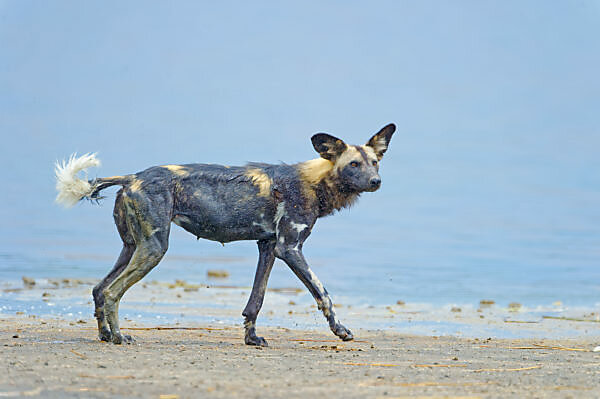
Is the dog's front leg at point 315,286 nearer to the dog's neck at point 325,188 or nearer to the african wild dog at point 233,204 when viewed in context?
the african wild dog at point 233,204

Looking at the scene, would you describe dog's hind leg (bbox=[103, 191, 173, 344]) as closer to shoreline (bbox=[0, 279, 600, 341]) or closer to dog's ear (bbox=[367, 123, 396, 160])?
shoreline (bbox=[0, 279, 600, 341])

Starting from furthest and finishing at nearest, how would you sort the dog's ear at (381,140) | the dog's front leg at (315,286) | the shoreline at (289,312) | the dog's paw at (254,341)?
the shoreline at (289,312) → the dog's ear at (381,140) → the dog's paw at (254,341) → the dog's front leg at (315,286)

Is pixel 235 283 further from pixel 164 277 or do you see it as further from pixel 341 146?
pixel 341 146

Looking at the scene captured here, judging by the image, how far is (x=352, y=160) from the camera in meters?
9.42

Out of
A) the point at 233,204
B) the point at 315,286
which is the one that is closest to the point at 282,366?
the point at 315,286

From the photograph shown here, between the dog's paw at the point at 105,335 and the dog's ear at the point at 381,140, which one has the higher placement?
the dog's ear at the point at 381,140

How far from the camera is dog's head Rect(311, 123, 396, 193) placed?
9.39m

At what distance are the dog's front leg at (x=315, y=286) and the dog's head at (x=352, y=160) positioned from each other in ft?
2.93

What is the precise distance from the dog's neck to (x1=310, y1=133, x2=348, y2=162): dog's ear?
9cm

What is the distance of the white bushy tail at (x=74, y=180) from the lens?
919cm

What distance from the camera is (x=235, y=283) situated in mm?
17656

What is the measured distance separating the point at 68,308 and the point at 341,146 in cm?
490

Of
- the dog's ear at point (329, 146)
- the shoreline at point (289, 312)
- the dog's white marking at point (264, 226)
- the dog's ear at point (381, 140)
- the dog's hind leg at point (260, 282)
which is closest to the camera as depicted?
the dog's white marking at point (264, 226)

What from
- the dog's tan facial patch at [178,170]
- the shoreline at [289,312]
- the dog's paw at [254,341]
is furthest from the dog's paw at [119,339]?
the shoreline at [289,312]
